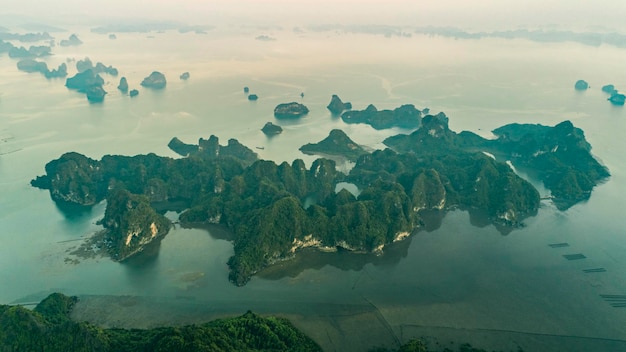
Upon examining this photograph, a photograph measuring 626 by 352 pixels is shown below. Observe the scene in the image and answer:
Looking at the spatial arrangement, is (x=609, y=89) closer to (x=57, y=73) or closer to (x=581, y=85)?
(x=581, y=85)

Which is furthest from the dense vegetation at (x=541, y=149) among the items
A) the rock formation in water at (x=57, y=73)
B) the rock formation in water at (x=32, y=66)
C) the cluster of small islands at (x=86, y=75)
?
the rock formation in water at (x=32, y=66)

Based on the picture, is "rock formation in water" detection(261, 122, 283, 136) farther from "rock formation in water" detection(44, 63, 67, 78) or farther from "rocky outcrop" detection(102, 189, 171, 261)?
"rock formation in water" detection(44, 63, 67, 78)

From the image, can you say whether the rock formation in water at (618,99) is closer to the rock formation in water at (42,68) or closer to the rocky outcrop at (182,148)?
the rocky outcrop at (182,148)

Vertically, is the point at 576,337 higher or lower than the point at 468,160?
lower

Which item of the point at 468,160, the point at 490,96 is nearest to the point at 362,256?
the point at 468,160

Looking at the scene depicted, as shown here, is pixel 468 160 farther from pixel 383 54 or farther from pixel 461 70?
pixel 383 54

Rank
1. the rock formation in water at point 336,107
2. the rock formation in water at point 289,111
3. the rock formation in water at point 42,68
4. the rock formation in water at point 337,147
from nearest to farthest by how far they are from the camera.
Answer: the rock formation in water at point 337,147 < the rock formation in water at point 289,111 < the rock formation in water at point 336,107 < the rock formation in water at point 42,68
